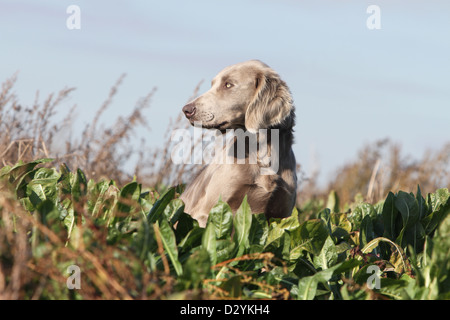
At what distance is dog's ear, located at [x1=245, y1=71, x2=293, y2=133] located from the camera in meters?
3.96

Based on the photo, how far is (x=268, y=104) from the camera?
4.00 m

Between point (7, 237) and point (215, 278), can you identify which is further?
point (215, 278)

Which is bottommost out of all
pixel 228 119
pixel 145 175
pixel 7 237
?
pixel 145 175

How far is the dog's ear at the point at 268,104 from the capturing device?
396 cm

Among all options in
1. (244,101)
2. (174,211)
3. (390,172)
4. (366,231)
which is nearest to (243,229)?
(174,211)

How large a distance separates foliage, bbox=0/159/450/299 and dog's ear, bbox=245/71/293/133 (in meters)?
0.87

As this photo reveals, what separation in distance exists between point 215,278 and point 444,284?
87cm

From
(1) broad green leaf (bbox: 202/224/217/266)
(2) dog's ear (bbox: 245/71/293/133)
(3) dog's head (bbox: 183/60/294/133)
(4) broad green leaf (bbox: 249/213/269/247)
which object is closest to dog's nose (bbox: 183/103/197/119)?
(3) dog's head (bbox: 183/60/294/133)

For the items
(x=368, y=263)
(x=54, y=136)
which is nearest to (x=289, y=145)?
(x=368, y=263)

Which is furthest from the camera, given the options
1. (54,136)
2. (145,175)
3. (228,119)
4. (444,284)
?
(145,175)

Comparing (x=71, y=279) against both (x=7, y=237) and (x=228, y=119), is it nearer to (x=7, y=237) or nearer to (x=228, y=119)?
(x=7, y=237)
